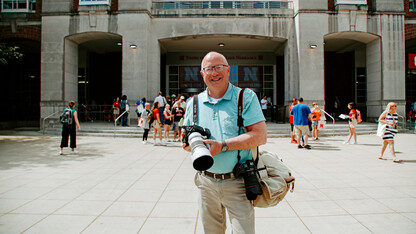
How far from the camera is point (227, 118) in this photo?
1919 mm

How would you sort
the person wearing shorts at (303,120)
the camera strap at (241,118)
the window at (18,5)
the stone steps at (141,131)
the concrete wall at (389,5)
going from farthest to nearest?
the window at (18,5) → the concrete wall at (389,5) → the stone steps at (141,131) → the person wearing shorts at (303,120) → the camera strap at (241,118)

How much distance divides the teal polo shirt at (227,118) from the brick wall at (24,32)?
18.0 metres

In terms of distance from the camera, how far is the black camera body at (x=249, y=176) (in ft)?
5.70

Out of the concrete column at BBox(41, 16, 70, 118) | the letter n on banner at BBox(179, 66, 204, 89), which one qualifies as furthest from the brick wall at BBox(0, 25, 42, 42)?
the letter n on banner at BBox(179, 66, 204, 89)

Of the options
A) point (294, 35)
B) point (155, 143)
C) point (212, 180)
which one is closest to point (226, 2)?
point (294, 35)

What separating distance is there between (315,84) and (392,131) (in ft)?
27.6

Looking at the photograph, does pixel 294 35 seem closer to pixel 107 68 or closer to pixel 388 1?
pixel 388 1

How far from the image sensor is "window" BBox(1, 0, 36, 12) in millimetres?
15977

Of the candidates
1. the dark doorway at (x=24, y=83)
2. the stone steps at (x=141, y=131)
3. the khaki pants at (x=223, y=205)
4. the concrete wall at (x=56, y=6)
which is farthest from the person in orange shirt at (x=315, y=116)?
the dark doorway at (x=24, y=83)

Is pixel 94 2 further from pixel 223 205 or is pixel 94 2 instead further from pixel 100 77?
pixel 223 205

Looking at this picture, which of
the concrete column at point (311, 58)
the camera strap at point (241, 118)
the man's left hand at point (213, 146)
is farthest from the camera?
the concrete column at point (311, 58)

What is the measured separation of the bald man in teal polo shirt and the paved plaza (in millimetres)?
1343

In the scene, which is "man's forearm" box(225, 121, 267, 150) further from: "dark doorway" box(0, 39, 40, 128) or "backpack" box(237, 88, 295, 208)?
"dark doorway" box(0, 39, 40, 128)

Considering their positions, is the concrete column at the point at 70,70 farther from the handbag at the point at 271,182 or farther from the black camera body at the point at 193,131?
the handbag at the point at 271,182
